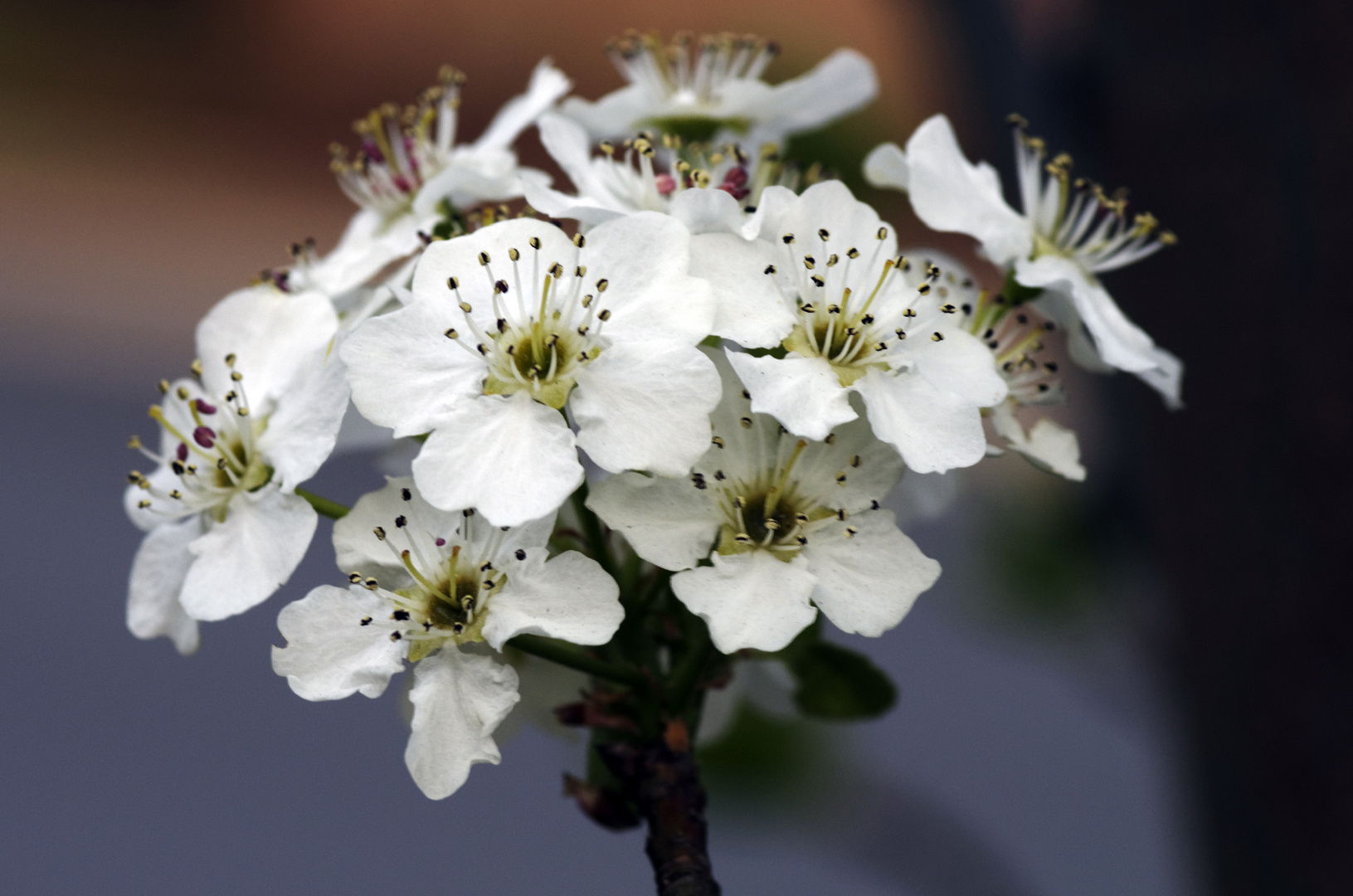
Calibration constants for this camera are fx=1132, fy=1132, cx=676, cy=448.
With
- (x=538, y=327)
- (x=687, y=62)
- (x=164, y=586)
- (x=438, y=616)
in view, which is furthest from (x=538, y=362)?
(x=687, y=62)

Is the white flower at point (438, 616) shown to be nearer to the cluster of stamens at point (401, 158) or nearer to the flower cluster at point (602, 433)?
the flower cluster at point (602, 433)

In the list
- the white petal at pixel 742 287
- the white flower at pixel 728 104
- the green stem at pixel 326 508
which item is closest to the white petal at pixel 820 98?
the white flower at pixel 728 104

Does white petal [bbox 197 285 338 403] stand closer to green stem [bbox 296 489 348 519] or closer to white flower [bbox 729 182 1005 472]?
green stem [bbox 296 489 348 519]

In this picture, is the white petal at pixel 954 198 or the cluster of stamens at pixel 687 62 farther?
the cluster of stamens at pixel 687 62

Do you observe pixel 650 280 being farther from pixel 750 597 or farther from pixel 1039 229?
pixel 1039 229

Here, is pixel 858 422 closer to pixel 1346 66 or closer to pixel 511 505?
pixel 511 505

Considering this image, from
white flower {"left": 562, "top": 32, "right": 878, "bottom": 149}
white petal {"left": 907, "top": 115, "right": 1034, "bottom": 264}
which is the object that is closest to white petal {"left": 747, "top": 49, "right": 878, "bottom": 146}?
white flower {"left": 562, "top": 32, "right": 878, "bottom": 149}
